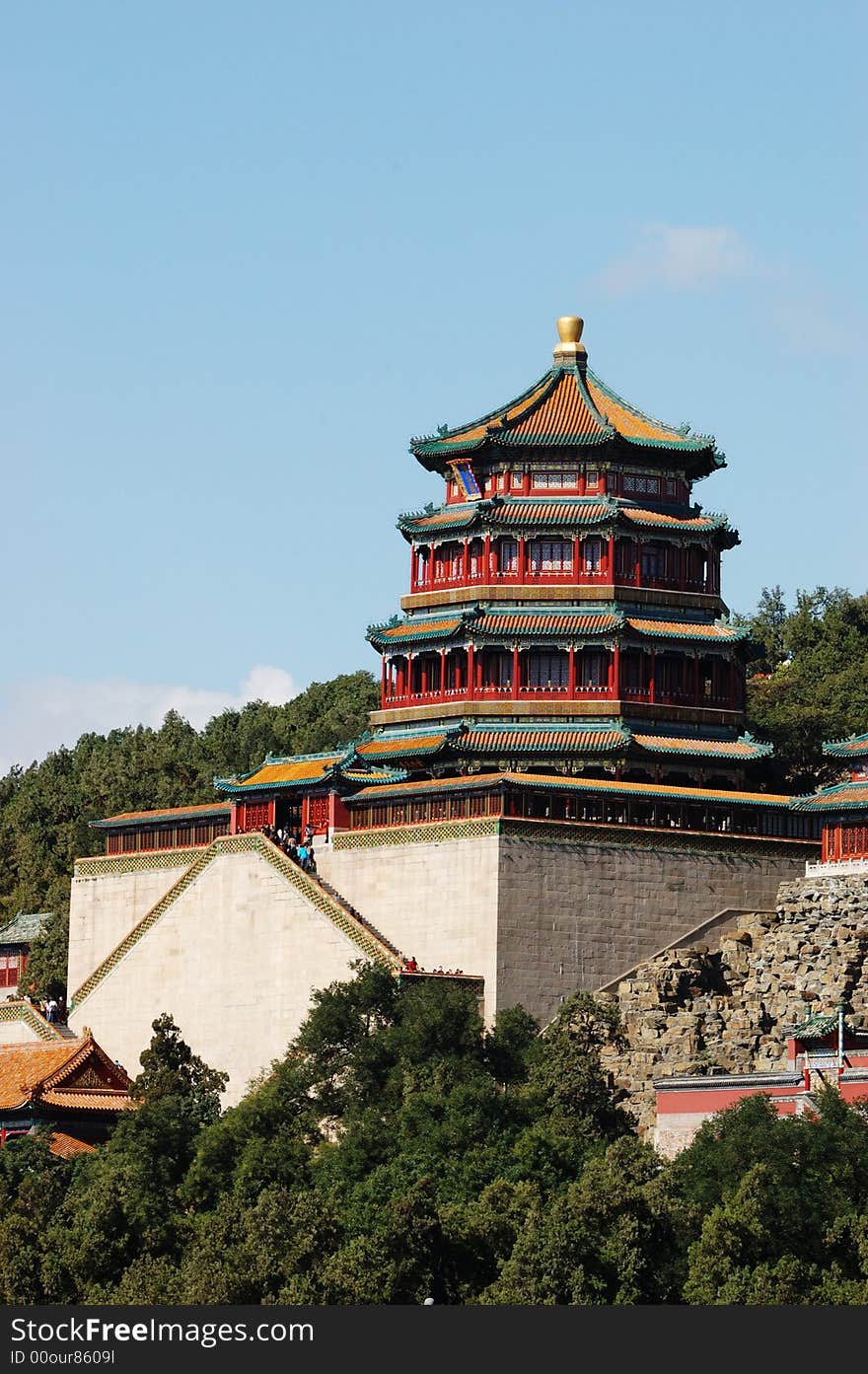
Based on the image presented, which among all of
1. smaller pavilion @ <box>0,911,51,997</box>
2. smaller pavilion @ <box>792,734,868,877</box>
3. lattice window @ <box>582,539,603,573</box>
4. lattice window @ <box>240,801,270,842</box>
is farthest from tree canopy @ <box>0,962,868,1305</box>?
smaller pavilion @ <box>0,911,51,997</box>

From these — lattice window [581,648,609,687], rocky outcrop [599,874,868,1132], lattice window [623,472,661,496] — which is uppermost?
lattice window [623,472,661,496]

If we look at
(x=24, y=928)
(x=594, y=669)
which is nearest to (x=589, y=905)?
(x=594, y=669)

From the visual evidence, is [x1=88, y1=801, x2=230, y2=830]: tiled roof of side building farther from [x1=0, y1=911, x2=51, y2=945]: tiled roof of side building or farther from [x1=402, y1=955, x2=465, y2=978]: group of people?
[x1=402, y1=955, x2=465, y2=978]: group of people

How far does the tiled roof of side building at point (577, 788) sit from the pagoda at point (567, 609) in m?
1.52

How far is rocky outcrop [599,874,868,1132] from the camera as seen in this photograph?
85000mm

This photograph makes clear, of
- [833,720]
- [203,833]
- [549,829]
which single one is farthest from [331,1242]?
[833,720]

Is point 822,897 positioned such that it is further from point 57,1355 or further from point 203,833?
point 57,1355

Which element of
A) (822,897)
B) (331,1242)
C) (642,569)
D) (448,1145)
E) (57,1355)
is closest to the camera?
(57,1355)

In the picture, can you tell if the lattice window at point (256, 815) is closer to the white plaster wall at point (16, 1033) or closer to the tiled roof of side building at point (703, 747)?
the white plaster wall at point (16, 1033)

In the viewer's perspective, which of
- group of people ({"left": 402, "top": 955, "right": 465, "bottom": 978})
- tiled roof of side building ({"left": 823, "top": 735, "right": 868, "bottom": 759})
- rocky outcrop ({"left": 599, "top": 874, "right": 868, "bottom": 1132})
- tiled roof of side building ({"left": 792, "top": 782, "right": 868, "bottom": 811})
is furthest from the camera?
tiled roof of side building ({"left": 823, "top": 735, "right": 868, "bottom": 759})

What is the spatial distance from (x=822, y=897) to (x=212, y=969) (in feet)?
51.0

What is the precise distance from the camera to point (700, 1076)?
82.2 meters

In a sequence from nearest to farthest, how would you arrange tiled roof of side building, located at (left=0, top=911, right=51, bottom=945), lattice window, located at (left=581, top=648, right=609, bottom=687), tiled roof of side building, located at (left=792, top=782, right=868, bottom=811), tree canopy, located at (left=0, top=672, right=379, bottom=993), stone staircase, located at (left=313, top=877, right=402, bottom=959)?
1. tiled roof of side building, located at (left=792, top=782, right=868, bottom=811)
2. stone staircase, located at (left=313, top=877, right=402, bottom=959)
3. lattice window, located at (left=581, top=648, right=609, bottom=687)
4. tiled roof of side building, located at (left=0, top=911, right=51, bottom=945)
5. tree canopy, located at (left=0, top=672, right=379, bottom=993)

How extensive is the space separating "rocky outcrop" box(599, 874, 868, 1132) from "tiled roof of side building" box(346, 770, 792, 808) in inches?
126
